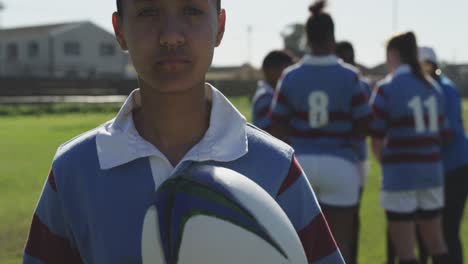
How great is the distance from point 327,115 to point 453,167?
5.06ft

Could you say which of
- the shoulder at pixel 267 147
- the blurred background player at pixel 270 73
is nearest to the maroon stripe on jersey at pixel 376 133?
the blurred background player at pixel 270 73

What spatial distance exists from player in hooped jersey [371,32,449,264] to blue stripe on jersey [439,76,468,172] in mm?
268

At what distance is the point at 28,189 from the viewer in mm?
10594

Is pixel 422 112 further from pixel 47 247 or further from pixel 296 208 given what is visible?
pixel 47 247

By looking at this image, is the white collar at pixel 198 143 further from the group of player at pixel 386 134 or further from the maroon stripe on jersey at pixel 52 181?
the group of player at pixel 386 134

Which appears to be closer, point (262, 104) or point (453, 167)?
point (453, 167)

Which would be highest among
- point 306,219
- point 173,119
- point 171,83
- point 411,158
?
point 171,83

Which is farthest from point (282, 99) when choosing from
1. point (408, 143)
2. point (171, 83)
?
point (171, 83)

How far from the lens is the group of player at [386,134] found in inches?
178

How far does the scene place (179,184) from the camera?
1.60 m

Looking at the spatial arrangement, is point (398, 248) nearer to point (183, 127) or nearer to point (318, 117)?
point (318, 117)

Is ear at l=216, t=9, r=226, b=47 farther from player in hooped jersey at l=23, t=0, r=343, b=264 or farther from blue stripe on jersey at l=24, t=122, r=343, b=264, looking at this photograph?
blue stripe on jersey at l=24, t=122, r=343, b=264

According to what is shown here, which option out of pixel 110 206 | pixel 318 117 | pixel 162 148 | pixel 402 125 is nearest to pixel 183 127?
pixel 162 148

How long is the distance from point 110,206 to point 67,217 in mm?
124
